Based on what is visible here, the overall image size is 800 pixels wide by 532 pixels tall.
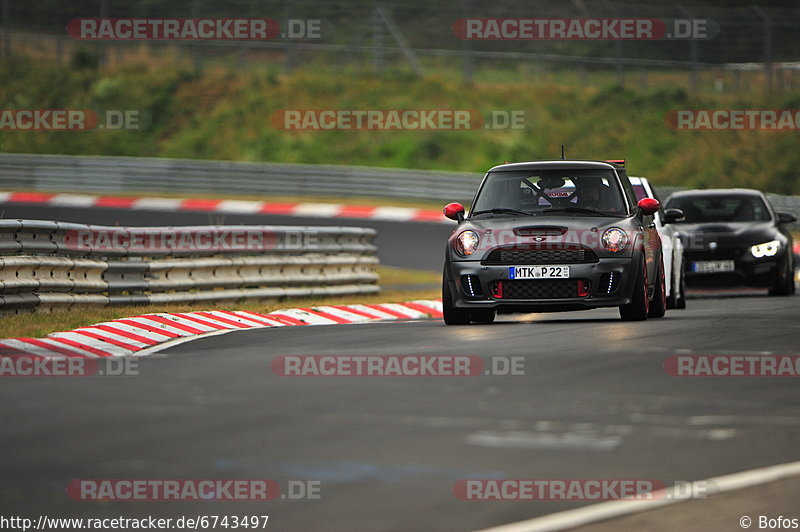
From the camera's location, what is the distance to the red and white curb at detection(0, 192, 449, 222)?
3117 cm

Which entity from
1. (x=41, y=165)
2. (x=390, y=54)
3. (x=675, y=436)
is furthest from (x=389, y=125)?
(x=675, y=436)

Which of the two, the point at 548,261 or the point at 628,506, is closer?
the point at 628,506

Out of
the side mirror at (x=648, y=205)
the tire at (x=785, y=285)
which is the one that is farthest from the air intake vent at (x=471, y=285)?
the tire at (x=785, y=285)

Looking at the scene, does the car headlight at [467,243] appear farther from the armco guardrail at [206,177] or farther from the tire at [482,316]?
the armco guardrail at [206,177]

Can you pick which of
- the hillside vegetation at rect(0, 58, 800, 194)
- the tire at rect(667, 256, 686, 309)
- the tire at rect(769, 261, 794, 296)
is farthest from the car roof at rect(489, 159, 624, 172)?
the hillside vegetation at rect(0, 58, 800, 194)

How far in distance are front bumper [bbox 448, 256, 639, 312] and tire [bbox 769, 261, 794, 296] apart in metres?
6.03

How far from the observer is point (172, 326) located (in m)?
13.8

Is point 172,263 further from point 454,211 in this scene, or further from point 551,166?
point 551,166

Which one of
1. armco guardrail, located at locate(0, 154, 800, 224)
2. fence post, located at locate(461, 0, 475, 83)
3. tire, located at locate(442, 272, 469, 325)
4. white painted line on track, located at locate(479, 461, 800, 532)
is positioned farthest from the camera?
fence post, located at locate(461, 0, 475, 83)

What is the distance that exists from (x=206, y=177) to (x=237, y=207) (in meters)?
3.21

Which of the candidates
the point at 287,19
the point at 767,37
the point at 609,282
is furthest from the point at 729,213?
the point at 287,19

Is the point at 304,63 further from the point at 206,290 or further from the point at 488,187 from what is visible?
the point at 488,187

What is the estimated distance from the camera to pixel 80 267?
1544cm

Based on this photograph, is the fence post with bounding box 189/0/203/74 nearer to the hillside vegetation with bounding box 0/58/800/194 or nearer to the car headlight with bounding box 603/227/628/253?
the hillside vegetation with bounding box 0/58/800/194
